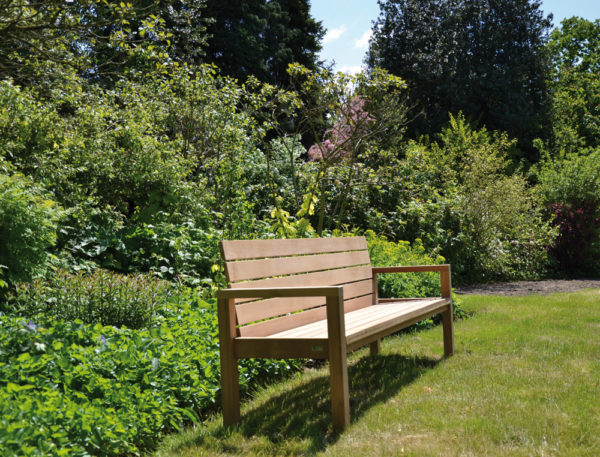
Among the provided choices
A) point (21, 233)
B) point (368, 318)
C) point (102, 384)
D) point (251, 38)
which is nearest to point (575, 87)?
point (251, 38)

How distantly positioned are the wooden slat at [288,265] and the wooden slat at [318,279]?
0.13 feet

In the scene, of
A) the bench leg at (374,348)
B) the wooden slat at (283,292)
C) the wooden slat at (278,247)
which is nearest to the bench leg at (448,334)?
the bench leg at (374,348)

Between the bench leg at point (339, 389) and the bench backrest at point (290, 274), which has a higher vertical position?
the bench backrest at point (290, 274)

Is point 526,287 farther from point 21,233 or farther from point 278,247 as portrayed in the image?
point 21,233

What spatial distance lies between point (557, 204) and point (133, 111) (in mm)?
10176

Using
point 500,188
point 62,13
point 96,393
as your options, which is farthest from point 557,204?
point 96,393

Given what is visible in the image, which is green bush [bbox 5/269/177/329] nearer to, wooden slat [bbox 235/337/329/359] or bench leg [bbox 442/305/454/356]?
wooden slat [bbox 235/337/329/359]

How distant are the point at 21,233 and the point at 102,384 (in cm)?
219

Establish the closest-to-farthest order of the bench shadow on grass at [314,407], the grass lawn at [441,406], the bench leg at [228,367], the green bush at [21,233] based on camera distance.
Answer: the grass lawn at [441,406], the bench shadow on grass at [314,407], the bench leg at [228,367], the green bush at [21,233]

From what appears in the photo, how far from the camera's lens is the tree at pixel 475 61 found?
2467 centimetres

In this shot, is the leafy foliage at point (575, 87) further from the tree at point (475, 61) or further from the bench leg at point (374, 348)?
the bench leg at point (374, 348)

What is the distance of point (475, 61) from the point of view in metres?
25.6

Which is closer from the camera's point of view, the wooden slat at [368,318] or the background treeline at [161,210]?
the background treeline at [161,210]

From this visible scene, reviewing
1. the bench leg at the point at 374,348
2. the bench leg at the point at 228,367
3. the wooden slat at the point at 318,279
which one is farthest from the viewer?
the bench leg at the point at 374,348
